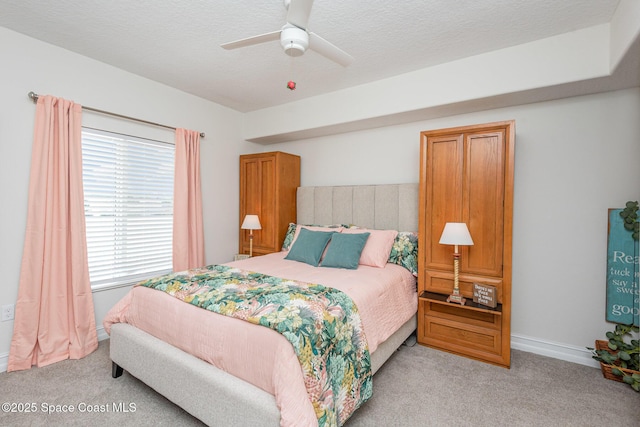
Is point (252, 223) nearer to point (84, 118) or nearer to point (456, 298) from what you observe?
point (84, 118)

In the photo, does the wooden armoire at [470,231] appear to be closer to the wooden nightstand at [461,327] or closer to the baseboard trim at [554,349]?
the wooden nightstand at [461,327]

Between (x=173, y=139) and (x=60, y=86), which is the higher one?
(x=60, y=86)

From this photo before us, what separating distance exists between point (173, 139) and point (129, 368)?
2.52m

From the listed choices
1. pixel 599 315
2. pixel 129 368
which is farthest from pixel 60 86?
pixel 599 315

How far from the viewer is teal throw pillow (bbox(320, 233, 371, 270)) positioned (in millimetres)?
2881

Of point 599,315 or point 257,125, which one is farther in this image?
point 257,125

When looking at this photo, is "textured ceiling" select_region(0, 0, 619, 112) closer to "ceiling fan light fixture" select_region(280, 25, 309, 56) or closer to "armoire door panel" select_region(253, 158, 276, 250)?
"ceiling fan light fixture" select_region(280, 25, 309, 56)

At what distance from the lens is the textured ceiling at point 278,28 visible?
6.95 ft

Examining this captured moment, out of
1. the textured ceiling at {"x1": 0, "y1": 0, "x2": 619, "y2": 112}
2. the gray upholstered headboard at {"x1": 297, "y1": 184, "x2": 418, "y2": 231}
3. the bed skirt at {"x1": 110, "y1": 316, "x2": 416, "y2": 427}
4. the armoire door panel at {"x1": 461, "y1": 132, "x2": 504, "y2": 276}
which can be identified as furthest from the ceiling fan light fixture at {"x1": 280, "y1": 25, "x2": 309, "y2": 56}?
the gray upholstered headboard at {"x1": 297, "y1": 184, "x2": 418, "y2": 231}

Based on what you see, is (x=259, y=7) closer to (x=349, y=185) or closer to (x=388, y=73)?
(x=388, y=73)

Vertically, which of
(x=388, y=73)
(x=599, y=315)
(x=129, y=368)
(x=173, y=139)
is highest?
(x=388, y=73)

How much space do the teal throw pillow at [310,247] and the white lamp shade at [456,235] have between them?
115 cm

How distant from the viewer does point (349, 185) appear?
3.93 metres

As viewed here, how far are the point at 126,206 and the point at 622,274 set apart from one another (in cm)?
459
